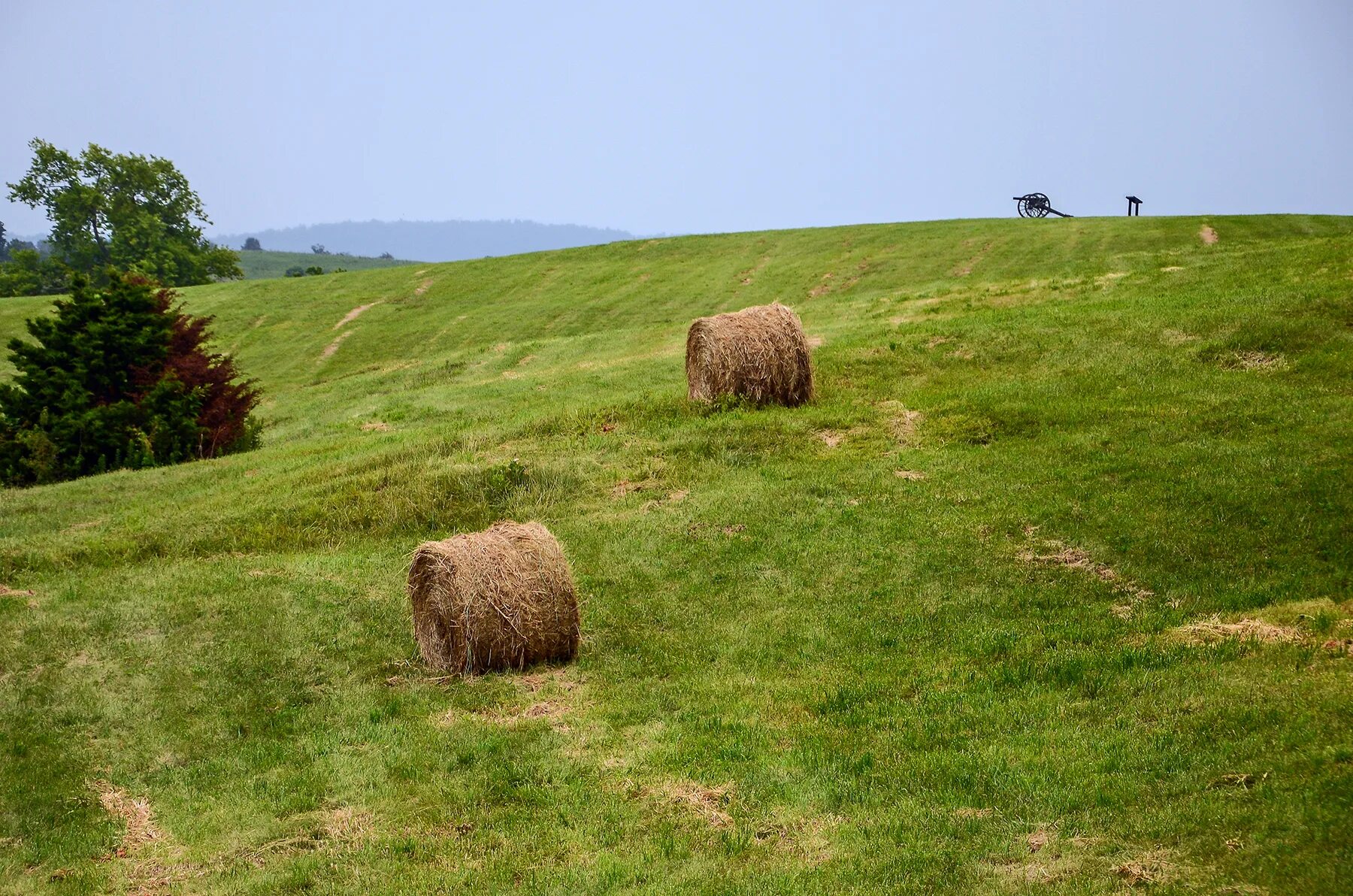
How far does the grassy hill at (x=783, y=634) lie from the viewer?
955 cm

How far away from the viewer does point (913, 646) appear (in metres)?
13.8

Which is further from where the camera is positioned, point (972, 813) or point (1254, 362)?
point (1254, 362)

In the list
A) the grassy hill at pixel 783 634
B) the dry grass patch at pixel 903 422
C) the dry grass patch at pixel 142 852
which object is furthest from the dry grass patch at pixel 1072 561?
the dry grass patch at pixel 142 852

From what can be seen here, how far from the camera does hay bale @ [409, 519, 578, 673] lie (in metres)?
14.4

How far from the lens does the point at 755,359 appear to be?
2434 cm

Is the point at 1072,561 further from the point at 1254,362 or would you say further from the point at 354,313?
the point at 354,313

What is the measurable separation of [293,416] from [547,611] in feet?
A: 79.9

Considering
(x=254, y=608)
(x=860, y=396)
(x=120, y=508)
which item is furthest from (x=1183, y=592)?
(x=120, y=508)

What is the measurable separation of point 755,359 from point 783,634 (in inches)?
416

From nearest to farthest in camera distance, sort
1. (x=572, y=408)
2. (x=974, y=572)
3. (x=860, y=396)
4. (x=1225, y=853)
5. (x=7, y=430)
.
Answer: (x=1225, y=853)
(x=974, y=572)
(x=860, y=396)
(x=572, y=408)
(x=7, y=430)

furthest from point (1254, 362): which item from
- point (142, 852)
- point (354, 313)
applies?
point (354, 313)

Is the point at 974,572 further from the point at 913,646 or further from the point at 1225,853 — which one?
the point at 1225,853

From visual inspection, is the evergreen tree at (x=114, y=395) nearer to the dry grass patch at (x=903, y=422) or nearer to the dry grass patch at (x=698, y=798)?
the dry grass patch at (x=903, y=422)

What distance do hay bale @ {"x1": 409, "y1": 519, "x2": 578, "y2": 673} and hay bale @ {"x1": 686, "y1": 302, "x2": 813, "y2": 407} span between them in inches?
405
